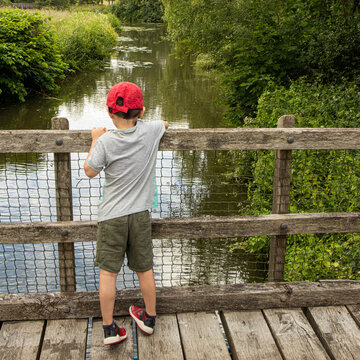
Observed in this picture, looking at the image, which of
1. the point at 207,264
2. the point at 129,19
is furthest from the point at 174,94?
the point at 129,19

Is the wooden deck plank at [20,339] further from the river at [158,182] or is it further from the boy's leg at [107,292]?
the river at [158,182]

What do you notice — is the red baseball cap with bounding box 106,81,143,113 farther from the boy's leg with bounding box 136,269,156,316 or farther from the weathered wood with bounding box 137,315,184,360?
the weathered wood with bounding box 137,315,184,360

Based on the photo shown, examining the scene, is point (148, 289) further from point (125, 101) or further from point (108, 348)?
point (125, 101)

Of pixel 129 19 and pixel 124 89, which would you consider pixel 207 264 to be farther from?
pixel 129 19

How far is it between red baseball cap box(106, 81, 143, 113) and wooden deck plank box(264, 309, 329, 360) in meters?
1.51

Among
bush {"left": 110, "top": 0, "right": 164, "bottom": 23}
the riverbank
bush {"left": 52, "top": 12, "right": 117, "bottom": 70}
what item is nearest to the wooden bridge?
the riverbank

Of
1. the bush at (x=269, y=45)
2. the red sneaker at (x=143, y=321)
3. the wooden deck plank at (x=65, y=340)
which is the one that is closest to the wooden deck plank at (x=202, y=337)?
the red sneaker at (x=143, y=321)

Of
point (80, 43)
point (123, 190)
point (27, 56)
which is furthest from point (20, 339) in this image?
point (80, 43)

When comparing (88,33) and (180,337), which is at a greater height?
(88,33)

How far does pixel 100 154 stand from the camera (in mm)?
2469

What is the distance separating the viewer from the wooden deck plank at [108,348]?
8.25 ft

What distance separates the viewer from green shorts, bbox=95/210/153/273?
8.35 feet

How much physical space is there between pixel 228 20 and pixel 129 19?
53.4 meters

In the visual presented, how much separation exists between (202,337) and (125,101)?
1.38 meters
